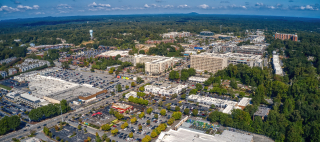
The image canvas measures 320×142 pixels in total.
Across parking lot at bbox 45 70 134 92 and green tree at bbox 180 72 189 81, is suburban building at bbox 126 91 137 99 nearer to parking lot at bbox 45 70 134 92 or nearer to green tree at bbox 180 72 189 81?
parking lot at bbox 45 70 134 92

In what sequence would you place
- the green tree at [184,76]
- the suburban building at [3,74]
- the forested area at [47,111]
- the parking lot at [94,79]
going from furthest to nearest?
the suburban building at [3,74]
the green tree at [184,76]
the parking lot at [94,79]
the forested area at [47,111]

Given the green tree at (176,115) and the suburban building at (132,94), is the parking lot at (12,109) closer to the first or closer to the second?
the suburban building at (132,94)

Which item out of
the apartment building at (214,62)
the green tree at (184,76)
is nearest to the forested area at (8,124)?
the green tree at (184,76)

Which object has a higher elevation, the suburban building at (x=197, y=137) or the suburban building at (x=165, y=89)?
the suburban building at (x=165, y=89)

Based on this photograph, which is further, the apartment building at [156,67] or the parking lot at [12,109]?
the apartment building at [156,67]

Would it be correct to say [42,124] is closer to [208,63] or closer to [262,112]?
A: [262,112]
